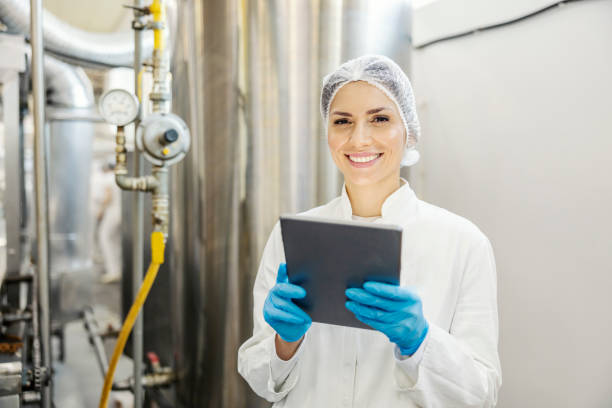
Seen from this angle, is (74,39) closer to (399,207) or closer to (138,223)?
(138,223)

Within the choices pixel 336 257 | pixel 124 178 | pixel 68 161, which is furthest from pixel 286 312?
pixel 68 161

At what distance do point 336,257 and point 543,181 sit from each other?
Result: 76cm

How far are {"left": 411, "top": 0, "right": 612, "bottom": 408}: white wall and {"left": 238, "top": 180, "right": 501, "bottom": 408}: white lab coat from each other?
0.42 m

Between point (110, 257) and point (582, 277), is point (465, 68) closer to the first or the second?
point (582, 277)

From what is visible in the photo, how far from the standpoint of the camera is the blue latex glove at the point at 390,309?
0.62 m

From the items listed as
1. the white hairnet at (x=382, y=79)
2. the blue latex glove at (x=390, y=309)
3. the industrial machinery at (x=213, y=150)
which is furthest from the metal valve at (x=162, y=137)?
the blue latex glove at (x=390, y=309)

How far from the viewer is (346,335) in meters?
0.81

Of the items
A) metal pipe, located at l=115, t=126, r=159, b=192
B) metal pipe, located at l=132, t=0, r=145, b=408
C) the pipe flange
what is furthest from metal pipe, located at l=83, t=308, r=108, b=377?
the pipe flange

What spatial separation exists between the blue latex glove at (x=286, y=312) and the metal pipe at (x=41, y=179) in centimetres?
104

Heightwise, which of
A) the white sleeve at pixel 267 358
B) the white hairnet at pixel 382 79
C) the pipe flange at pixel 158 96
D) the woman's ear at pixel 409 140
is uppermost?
the pipe flange at pixel 158 96

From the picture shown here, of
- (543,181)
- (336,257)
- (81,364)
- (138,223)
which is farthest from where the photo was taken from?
(81,364)

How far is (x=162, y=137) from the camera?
1341 millimetres

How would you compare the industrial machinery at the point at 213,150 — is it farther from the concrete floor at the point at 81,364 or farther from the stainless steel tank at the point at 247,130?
the concrete floor at the point at 81,364

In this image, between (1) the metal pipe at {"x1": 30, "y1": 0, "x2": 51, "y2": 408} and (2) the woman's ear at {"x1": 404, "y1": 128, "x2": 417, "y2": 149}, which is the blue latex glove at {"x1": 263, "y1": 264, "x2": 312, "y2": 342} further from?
(1) the metal pipe at {"x1": 30, "y1": 0, "x2": 51, "y2": 408}
